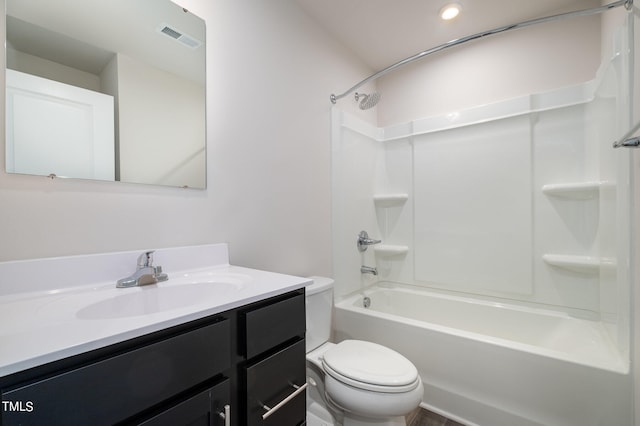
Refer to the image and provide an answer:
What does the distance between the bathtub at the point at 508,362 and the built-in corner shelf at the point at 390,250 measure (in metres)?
0.53

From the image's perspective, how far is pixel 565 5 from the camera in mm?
1817

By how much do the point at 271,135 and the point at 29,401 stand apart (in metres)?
1.38

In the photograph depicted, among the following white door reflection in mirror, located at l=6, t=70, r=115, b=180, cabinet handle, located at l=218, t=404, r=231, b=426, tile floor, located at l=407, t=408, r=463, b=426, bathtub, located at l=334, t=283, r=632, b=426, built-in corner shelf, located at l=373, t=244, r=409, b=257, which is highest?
white door reflection in mirror, located at l=6, t=70, r=115, b=180

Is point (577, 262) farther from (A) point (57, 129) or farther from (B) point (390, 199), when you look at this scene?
(A) point (57, 129)

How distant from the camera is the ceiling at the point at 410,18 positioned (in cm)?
176

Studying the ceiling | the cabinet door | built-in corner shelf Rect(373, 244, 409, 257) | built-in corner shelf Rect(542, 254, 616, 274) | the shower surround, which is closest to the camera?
the cabinet door

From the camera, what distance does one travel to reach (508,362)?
4.47 feet

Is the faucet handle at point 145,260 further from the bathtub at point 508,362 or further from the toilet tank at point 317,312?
the bathtub at point 508,362

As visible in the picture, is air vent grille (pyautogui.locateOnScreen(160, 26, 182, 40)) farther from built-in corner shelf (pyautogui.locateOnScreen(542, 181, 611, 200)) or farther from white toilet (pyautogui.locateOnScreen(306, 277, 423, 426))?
built-in corner shelf (pyautogui.locateOnScreen(542, 181, 611, 200))

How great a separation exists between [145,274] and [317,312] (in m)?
0.90

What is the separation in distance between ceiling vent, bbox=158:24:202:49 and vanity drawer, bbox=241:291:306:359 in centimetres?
119

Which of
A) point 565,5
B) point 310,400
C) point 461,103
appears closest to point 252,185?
point 310,400

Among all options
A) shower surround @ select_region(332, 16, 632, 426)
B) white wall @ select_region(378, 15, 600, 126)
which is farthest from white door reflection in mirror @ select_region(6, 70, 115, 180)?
white wall @ select_region(378, 15, 600, 126)

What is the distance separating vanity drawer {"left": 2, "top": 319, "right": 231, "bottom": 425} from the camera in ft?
1.46
